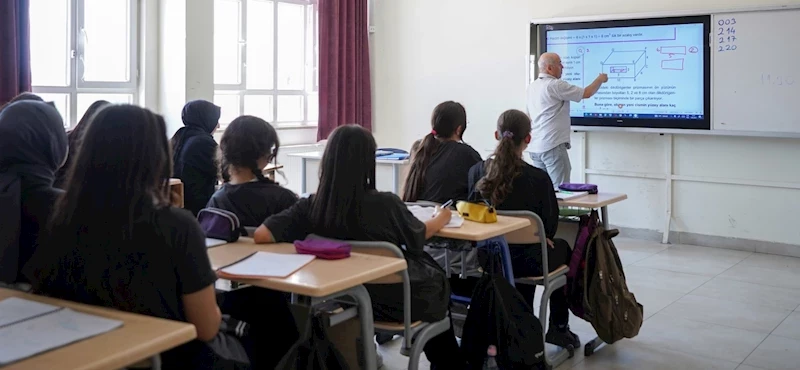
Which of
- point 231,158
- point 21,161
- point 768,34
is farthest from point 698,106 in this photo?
point 21,161

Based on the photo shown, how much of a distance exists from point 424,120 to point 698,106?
108 inches

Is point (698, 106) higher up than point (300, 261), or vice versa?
point (698, 106)

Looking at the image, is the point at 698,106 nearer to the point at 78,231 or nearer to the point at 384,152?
the point at 384,152

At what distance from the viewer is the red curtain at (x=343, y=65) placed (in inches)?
301

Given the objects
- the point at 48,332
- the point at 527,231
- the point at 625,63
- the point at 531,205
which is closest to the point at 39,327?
the point at 48,332

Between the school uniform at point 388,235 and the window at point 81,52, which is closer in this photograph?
the school uniform at point 388,235

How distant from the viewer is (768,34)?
581 cm

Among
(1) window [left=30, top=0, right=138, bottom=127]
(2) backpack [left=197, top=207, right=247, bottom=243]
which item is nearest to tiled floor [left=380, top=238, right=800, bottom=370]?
(2) backpack [left=197, top=207, right=247, bottom=243]

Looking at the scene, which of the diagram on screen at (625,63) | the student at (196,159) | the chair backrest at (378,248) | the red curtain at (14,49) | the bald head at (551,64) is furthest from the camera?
the diagram on screen at (625,63)

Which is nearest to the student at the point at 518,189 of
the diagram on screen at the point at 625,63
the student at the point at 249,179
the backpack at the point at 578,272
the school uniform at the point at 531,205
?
the school uniform at the point at 531,205

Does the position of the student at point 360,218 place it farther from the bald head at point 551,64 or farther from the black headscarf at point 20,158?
the bald head at point 551,64

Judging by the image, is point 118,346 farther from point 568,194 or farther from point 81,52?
point 81,52

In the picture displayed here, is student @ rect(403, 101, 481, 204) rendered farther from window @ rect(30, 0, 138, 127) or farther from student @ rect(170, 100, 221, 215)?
window @ rect(30, 0, 138, 127)

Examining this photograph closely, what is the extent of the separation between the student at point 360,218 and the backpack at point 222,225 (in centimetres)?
9
